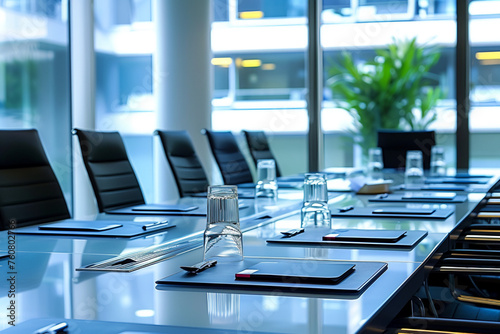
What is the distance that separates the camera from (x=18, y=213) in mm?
2764

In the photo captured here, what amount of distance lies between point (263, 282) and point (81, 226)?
42.7 inches

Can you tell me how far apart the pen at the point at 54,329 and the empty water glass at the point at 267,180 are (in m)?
2.19

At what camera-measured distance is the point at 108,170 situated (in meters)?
3.52

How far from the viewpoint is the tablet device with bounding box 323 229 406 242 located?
1780 mm

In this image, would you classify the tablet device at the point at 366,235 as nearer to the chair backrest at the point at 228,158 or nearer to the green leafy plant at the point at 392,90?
the chair backrest at the point at 228,158

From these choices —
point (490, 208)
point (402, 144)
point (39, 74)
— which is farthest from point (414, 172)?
point (39, 74)

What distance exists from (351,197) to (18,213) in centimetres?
149

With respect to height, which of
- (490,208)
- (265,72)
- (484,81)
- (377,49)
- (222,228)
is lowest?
(490,208)

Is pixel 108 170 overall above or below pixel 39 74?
below

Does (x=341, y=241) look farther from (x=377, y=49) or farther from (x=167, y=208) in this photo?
(x=377, y=49)

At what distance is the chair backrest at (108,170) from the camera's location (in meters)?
3.34

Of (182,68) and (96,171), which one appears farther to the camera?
(182,68)

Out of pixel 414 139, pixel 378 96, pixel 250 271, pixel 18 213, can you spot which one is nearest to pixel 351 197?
pixel 18 213

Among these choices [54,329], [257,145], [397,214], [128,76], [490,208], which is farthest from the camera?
[128,76]
